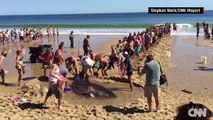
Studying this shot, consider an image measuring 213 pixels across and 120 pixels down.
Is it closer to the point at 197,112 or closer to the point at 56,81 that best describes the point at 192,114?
the point at 197,112

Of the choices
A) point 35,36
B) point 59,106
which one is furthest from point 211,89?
point 35,36

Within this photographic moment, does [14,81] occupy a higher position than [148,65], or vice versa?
[148,65]

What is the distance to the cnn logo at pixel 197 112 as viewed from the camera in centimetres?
253

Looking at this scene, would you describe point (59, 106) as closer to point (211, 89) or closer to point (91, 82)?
point (91, 82)

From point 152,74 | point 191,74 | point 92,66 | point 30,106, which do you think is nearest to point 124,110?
point 152,74

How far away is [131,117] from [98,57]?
18.0 feet

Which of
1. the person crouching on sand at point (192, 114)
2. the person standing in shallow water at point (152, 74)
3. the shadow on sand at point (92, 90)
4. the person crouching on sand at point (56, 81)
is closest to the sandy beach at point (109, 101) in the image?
the shadow on sand at point (92, 90)

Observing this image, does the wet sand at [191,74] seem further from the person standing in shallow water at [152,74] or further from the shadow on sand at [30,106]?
the shadow on sand at [30,106]

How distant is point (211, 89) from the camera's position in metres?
12.7

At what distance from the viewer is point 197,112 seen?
255 cm

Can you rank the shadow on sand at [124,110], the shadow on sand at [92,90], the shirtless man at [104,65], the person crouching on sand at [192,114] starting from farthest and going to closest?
the shirtless man at [104,65]
the shadow on sand at [92,90]
the shadow on sand at [124,110]
the person crouching on sand at [192,114]

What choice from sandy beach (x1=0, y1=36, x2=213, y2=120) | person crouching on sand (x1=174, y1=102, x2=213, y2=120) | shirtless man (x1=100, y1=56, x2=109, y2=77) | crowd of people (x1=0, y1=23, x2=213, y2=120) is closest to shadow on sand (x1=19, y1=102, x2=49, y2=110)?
sandy beach (x1=0, y1=36, x2=213, y2=120)

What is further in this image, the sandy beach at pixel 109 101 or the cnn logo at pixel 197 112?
the sandy beach at pixel 109 101

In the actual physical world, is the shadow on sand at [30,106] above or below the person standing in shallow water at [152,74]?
below
